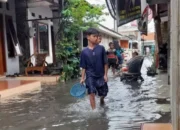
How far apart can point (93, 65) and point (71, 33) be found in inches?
269

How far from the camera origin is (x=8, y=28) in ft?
45.4

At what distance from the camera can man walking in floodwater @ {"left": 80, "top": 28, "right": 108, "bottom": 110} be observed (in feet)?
20.7

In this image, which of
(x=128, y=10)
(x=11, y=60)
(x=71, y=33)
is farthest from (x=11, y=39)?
(x=128, y=10)

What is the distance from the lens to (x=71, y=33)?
42.8 feet

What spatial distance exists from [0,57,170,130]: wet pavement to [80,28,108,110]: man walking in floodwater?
1.58 ft

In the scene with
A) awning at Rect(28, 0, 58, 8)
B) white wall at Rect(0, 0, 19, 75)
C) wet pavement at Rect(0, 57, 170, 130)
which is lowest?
wet pavement at Rect(0, 57, 170, 130)

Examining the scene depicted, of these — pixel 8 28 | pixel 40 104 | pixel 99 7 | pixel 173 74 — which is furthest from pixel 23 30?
pixel 173 74

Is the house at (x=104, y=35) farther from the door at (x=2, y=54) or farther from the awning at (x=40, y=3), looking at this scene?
the door at (x=2, y=54)

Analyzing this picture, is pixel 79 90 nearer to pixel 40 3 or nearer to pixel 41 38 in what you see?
pixel 40 3

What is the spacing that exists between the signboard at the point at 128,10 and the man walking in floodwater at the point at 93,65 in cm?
423

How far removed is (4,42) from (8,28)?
0.67 metres

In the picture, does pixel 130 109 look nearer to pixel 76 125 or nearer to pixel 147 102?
pixel 147 102

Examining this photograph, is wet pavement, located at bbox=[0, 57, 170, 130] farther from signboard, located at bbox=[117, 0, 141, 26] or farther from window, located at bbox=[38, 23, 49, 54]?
window, located at bbox=[38, 23, 49, 54]

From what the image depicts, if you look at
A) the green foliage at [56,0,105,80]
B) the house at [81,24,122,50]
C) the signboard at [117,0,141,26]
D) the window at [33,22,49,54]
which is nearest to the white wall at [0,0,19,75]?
the green foliage at [56,0,105,80]
